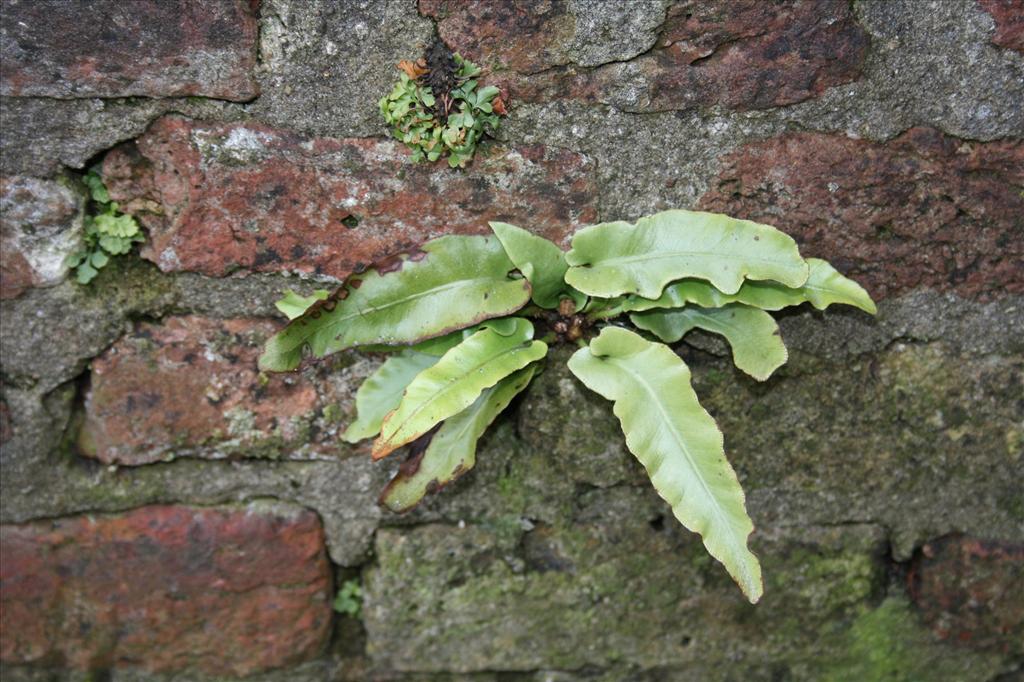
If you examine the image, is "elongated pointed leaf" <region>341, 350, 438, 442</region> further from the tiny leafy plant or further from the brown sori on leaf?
the brown sori on leaf

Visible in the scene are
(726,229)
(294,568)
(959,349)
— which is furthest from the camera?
(294,568)

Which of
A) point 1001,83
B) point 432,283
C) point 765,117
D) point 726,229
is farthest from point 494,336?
point 1001,83

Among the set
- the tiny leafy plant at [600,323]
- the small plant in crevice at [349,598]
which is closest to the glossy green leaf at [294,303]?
the tiny leafy plant at [600,323]

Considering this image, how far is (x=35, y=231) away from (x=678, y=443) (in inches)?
32.5

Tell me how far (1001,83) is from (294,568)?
112cm

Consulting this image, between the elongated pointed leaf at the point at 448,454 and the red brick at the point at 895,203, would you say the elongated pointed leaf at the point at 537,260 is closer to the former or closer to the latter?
the elongated pointed leaf at the point at 448,454

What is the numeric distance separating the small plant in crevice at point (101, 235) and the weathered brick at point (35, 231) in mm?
13

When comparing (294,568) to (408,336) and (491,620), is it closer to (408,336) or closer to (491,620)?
(491,620)

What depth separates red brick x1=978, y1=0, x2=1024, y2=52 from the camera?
956mm

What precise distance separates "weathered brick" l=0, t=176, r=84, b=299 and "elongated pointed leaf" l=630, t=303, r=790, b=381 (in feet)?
2.35

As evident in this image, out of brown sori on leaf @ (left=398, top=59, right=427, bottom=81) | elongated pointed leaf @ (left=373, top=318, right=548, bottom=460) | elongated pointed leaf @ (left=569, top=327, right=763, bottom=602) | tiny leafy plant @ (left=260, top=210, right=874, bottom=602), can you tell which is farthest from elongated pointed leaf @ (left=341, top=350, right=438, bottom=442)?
brown sori on leaf @ (left=398, top=59, right=427, bottom=81)

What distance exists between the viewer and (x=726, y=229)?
0.96 metres

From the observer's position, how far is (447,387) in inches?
37.3

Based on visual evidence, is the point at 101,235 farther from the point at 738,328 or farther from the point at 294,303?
the point at 738,328
